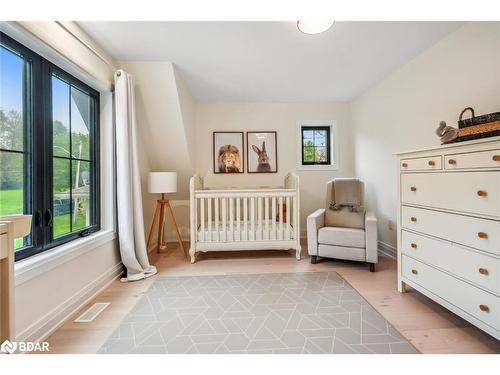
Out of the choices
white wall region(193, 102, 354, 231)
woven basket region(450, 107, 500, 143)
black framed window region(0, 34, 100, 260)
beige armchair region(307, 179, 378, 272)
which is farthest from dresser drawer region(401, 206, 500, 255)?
black framed window region(0, 34, 100, 260)

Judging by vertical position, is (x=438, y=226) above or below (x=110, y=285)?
above

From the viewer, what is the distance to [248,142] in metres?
3.68

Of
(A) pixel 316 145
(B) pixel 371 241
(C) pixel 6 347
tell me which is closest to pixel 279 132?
(A) pixel 316 145

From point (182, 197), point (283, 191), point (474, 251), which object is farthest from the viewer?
point (182, 197)

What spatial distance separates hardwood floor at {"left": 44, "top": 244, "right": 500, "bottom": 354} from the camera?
1.32 metres

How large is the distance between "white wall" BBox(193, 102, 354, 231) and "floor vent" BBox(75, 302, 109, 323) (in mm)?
1950

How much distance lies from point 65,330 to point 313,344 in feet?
5.02

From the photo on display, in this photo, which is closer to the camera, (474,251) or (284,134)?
(474,251)

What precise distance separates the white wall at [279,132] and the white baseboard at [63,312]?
171 cm

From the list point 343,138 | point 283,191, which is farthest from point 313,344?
point 343,138

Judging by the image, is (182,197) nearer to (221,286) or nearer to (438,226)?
(221,286)

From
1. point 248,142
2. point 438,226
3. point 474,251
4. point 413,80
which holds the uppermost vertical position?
point 413,80

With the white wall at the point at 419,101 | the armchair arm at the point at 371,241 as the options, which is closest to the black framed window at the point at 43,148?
the armchair arm at the point at 371,241

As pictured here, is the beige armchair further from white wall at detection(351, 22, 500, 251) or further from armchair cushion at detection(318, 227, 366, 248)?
white wall at detection(351, 22, 500, 251)
